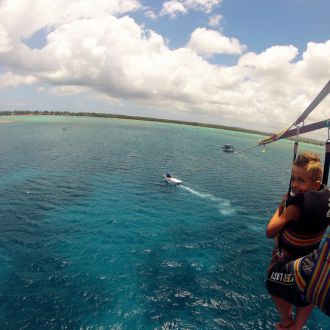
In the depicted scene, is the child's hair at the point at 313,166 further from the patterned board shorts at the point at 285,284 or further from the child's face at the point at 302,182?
the patterned board shorts at the point at 285,284

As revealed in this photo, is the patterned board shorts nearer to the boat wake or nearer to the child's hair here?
the child's hair

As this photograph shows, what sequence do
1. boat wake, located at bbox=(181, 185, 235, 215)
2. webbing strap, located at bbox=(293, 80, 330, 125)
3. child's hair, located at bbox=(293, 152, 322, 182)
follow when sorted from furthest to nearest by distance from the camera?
boat wake, located at bbox=(181, 185, 235, 215), webbing strap, located at bbox=(293, 80, 330, 125), child's hair, located at bbox=(293, 152, 322, 182)

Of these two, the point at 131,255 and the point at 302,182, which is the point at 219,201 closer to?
the point at 131,255

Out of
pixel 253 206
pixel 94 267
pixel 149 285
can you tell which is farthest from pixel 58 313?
pixel 253 206

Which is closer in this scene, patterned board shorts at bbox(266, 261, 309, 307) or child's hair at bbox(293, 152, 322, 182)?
child's hair at bbox(293, 152, 322, 182)

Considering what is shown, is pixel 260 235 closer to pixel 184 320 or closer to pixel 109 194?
pixel 184 320

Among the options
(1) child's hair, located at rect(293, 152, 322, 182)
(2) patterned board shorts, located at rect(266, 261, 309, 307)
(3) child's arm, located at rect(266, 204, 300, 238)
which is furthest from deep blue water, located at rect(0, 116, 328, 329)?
(1) child's hair, located at rect(293, 152, 322, 182)

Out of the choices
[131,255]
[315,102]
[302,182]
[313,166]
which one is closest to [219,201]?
[131,255]
